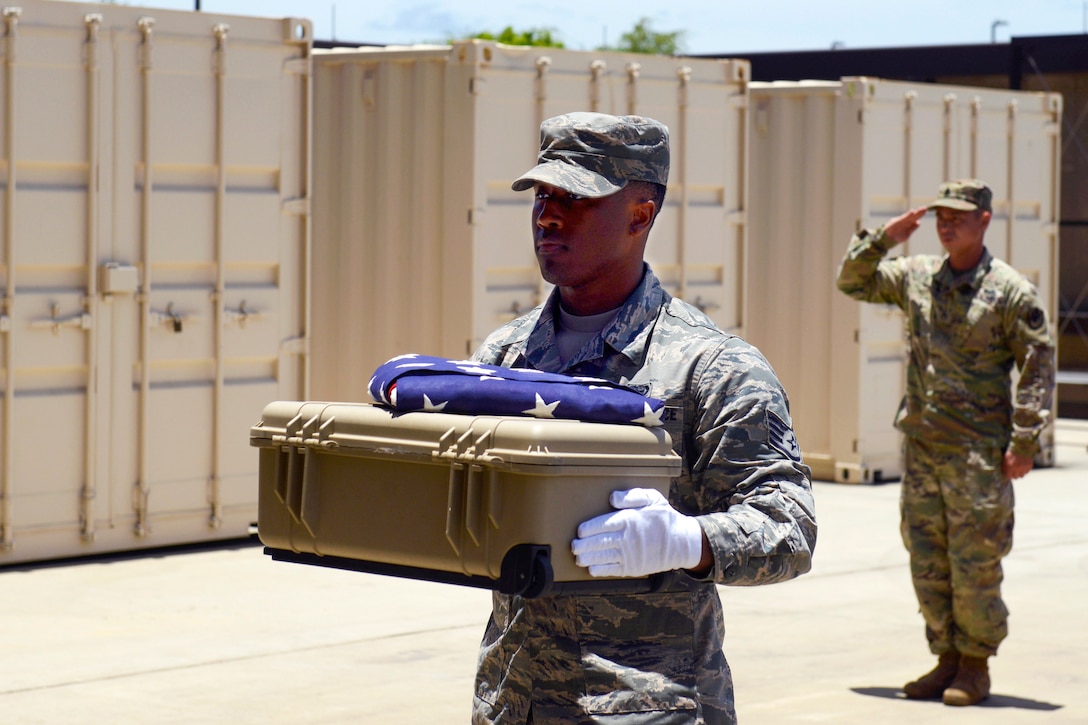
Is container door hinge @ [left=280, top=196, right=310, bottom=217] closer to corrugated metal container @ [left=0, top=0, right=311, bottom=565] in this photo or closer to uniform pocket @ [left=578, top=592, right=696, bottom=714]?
corrugated metal container @ [left=0, top=0, right=311, bottom=565]

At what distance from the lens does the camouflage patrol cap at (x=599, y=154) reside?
8.89ft

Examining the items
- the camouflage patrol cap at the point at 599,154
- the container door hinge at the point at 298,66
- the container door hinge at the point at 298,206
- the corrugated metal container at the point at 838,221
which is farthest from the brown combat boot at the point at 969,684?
the corrugated metal container at the point at 838,221

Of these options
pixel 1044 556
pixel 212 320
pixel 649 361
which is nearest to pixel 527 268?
pixel 212 320

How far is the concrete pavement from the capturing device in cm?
607

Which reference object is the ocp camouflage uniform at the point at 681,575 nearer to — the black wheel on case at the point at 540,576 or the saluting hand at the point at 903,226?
the black wheel on case at the point at 540,576

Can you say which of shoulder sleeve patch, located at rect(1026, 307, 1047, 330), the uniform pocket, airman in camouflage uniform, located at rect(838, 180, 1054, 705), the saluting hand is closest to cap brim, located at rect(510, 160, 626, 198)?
the uniform pocket

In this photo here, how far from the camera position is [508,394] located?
2.54 metres

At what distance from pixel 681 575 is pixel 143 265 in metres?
6.58

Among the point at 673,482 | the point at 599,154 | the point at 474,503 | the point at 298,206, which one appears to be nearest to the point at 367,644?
the point at 298,206

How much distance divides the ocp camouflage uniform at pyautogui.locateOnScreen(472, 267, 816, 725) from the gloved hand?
0.31 feet

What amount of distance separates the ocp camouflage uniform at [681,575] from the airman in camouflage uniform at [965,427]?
12.9ft

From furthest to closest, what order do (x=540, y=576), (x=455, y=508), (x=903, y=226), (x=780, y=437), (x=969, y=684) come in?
(x=903, y=226) < (x=969, y=684) < (x=780, y=437) < (x=455, y=508) < (x=540, y=576)

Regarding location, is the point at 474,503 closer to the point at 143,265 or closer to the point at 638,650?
the point at 638,650

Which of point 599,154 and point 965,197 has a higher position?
point 965,197
